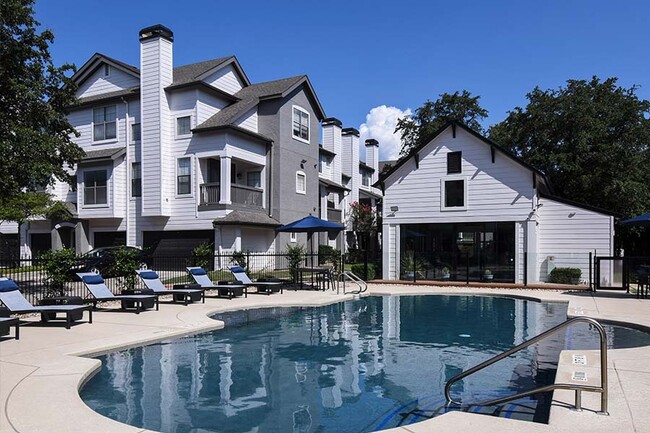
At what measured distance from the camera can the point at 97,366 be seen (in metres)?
7.64

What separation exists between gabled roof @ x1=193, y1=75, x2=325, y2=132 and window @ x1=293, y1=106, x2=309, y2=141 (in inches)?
59.3

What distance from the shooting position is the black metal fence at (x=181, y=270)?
1792 cm

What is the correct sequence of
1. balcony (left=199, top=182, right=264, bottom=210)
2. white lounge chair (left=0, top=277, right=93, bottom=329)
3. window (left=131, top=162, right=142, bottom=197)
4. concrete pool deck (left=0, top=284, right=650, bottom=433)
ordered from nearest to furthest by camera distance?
concrete pool deck (left=0, top=284, right=650, bottom=433)
white lounge chair (left=0, top=277, right=93, bottom=329)
balcony (left=199, top=182, right=264, bottom=210)
window (left=131, top=162, right=142, bottom=197)

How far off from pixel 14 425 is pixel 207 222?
21167 millimetres

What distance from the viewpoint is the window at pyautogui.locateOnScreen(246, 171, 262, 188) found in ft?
95.5

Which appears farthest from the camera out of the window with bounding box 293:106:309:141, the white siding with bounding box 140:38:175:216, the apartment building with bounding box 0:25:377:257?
the window with bounding box 293:106:309:141

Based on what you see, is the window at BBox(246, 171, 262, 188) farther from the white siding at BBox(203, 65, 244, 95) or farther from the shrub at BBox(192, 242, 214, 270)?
the shrub at BBox(192, 242, 214, 270)

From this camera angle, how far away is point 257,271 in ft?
86.4

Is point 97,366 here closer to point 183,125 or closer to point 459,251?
point 459,251

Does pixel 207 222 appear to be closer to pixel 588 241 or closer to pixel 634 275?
pixel 588 241

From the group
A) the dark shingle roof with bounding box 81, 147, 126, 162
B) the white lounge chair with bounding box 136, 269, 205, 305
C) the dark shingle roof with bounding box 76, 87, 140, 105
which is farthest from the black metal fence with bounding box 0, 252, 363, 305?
the dark shingle roof with bounding box 76, 87, 140, 105

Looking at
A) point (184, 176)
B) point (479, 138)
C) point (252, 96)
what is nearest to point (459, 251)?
point (479, 138)

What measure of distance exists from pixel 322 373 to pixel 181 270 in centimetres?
1911

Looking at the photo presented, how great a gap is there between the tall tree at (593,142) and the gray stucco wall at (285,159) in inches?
545
